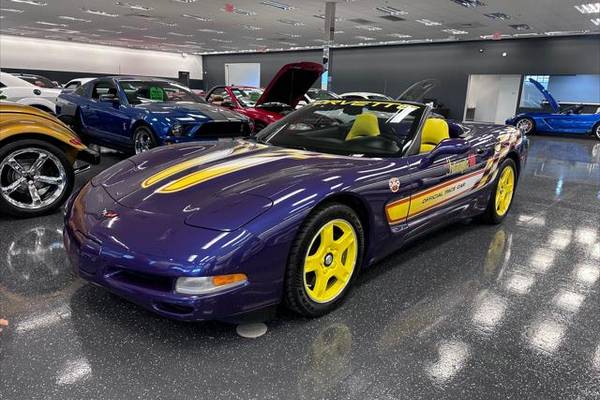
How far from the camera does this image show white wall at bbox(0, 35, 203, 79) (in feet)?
88.0

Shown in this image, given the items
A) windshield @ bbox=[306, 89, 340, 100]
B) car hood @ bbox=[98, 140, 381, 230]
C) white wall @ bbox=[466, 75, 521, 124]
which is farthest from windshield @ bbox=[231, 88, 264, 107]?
white wall @ bbox=[466, 75, 521, 124]

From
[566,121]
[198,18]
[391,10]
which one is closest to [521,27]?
[566,121]

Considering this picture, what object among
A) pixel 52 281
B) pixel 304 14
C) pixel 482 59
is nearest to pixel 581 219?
pixel 52 281

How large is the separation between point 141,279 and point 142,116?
445 centimetres

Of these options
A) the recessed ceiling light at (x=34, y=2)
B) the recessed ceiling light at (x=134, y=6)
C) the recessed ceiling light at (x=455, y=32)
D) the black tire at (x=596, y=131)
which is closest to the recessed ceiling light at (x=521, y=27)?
the recessed ceiling light at (x=455, y=32)

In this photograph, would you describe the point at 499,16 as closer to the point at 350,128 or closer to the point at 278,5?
the point at 278,5

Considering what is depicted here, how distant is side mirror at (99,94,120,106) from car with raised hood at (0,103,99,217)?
2.23m

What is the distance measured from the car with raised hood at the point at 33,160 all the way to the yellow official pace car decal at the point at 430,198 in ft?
10.0

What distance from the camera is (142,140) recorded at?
6.01 metres

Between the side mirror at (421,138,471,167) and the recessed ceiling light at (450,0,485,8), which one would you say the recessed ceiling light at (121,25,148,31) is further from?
the side mirror at (421,138,471,167)

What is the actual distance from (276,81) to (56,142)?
13.4ft

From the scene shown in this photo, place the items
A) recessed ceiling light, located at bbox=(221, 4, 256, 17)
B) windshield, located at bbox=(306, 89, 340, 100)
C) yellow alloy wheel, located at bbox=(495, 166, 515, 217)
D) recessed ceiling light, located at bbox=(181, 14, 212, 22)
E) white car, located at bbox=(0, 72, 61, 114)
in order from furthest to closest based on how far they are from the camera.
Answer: recessed ceiling light, located at bbox=(181, 14, 212, 22)
recessed ceiling light, located at bbox=(221, 4, 256, 17)
windshield, located at bbox=(306, 89, 340, 100)
white car, located at bbox=(0, 72, 61, 114)
yellow alloy wheel, located at bbox=(495, 166, 515, 217)

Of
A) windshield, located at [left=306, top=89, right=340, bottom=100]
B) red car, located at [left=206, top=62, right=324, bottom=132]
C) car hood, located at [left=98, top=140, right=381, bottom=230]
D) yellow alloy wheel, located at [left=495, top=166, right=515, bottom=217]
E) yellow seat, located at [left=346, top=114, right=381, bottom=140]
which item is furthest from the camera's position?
windshield, located at [left=306, top=89, right=340, bottom=100]

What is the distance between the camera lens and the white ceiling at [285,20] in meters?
13.0
